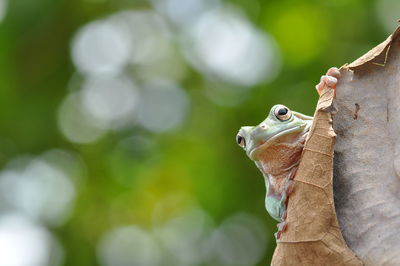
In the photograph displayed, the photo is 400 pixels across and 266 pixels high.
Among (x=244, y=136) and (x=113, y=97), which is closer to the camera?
(x=244, y=136)

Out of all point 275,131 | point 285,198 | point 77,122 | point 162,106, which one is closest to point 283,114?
A: point 275,131

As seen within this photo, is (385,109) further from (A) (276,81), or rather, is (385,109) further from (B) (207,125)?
(B) (207,125)

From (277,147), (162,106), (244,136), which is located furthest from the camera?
(162,106)

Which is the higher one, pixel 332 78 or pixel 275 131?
pixel 332 78

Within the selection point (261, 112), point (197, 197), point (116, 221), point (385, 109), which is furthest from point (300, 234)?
point (116, 221)

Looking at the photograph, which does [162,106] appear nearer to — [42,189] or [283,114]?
[42,189]

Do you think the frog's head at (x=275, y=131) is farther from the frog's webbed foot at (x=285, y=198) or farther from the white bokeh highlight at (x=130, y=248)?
the white bokeh highlight at (x=130, y=248)

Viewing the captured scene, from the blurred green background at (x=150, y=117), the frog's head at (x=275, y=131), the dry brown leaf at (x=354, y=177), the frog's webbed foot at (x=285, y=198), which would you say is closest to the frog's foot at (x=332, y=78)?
the dry brown leaf at (x=354, y=177)

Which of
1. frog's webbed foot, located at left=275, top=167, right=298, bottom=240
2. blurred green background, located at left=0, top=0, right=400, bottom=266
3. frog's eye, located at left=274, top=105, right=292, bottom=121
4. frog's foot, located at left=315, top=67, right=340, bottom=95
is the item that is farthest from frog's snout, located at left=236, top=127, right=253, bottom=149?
blurred green background, located at left=0, top=0, right=400, bottom=266
